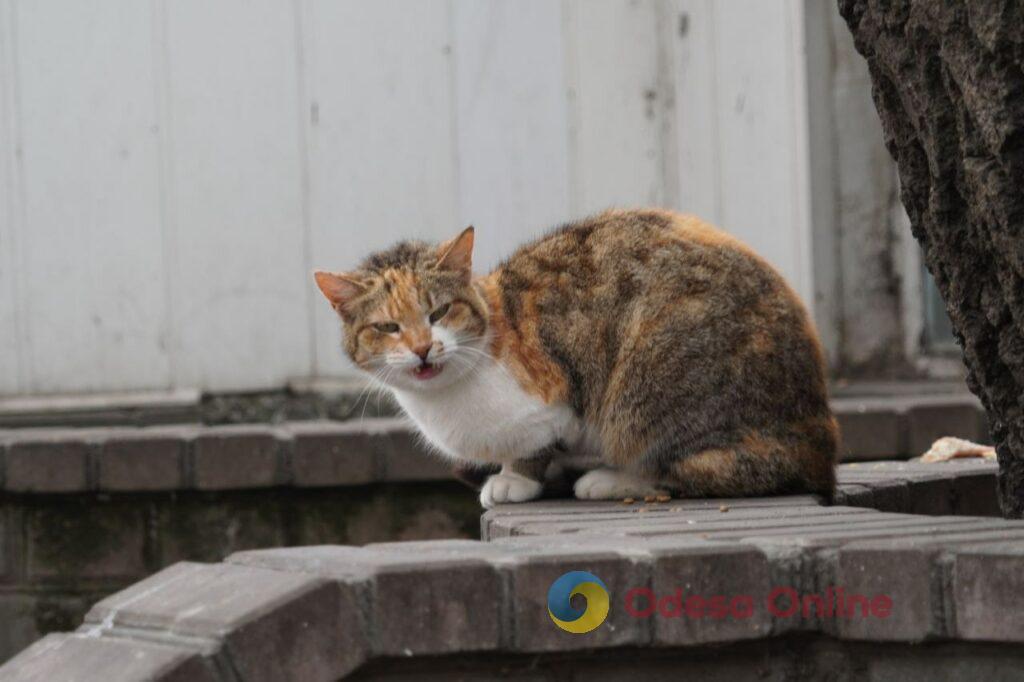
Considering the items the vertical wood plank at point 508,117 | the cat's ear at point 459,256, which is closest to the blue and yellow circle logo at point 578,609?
the cat's ear at point 459,256

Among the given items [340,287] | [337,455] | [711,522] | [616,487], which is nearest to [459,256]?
[340,287]

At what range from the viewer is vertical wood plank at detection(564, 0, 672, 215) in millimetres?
6195

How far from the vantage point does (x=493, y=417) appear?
316 cm

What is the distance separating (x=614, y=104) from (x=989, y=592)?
4505 millimetres

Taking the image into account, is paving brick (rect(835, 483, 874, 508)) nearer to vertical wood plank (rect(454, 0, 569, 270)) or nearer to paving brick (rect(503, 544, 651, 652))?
paving brick (rect(503, 544, 651, 652))

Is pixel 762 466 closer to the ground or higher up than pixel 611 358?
closer to the ground

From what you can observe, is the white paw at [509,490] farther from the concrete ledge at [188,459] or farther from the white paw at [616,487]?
the concrete ledge at [188,459]

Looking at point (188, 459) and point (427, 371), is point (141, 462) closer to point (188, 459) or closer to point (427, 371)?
point (188, 459)

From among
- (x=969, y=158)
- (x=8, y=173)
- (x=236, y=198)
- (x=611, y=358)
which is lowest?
(x=611, y=358)

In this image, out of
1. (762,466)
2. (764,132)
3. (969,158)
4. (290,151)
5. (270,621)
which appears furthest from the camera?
(290,151)

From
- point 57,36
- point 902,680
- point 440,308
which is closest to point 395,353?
point 440,308

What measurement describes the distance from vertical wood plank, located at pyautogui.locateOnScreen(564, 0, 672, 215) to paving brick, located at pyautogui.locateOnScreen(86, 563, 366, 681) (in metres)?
4.40

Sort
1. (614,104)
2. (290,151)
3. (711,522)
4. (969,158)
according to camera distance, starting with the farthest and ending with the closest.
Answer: (614,104) → (290,151) → (711,522) → (969,158)

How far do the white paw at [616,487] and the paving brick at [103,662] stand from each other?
1.36m
